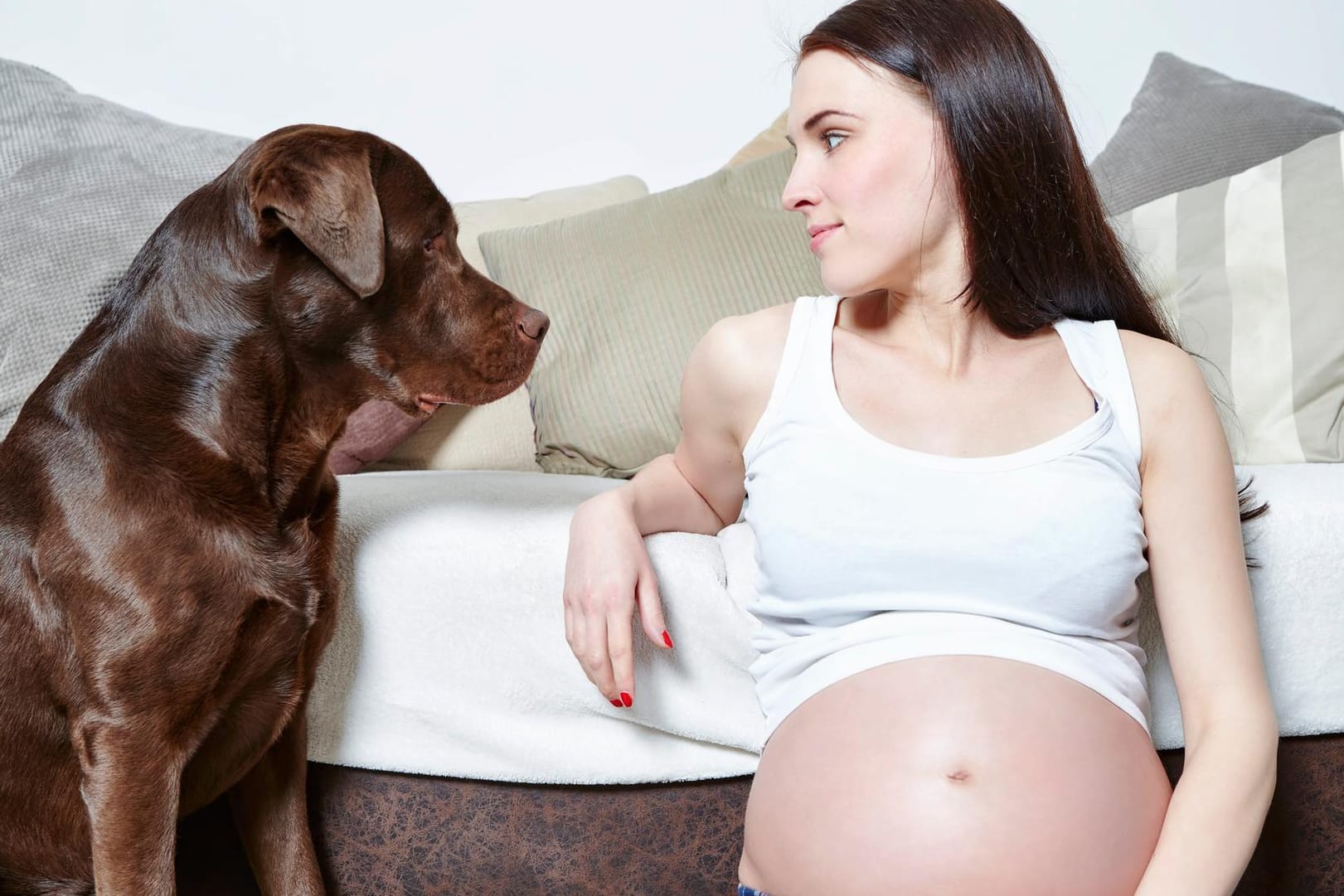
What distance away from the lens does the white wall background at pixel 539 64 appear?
7.98 feet

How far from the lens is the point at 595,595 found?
108 cm

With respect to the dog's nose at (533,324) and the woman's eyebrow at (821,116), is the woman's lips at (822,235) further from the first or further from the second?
the dog's nose at (533,324)

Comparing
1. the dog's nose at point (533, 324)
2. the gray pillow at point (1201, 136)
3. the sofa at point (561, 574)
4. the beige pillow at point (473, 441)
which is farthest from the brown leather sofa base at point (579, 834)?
the gray pillow at point (1201, 136)

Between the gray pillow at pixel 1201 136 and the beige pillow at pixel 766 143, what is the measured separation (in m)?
0.63

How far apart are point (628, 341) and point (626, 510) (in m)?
0.75

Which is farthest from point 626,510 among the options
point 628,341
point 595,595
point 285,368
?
point 628,341

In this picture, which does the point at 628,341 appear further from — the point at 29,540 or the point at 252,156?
the point at 29,540

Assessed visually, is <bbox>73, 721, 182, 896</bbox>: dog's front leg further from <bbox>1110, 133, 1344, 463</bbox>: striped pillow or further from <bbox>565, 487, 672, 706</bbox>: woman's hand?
<bbox>1110, 133, 1344, 463</bbox>: striped pillow

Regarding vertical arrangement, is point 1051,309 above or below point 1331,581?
above

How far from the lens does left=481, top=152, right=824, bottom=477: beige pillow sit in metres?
1.82

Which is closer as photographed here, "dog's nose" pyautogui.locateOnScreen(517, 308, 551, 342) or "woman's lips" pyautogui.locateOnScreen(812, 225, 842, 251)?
"woman's lips" pyautogui.locateOnScreen(812, 225, 842, 251)

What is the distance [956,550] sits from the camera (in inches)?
39.1

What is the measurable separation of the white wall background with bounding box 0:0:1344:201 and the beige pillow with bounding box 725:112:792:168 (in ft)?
0.71

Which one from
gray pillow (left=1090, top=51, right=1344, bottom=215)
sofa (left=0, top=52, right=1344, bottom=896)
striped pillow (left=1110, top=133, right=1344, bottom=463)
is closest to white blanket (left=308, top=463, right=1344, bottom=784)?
sofa (left=0, top=52, right=1344, bottom=896)
